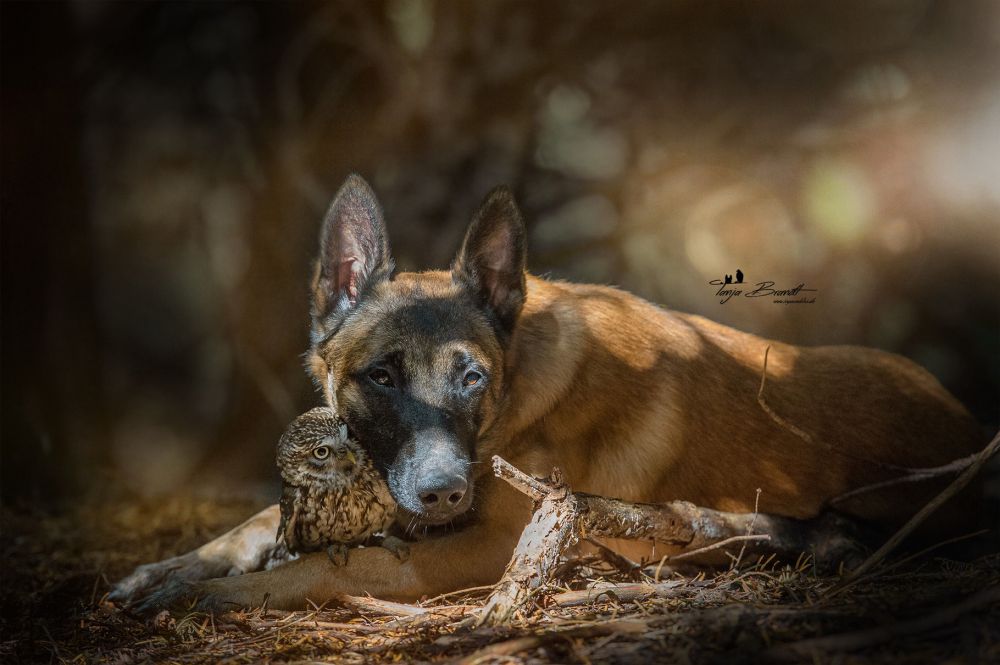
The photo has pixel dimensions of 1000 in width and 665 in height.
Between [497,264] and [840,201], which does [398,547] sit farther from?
[840,201]

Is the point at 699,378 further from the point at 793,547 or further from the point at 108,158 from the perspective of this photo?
the point at 108,158

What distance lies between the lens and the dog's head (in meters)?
3.43

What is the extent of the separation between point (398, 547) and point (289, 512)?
49 centimetres

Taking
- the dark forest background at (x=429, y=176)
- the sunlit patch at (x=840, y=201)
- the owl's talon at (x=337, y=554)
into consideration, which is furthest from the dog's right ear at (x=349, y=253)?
the sunlit patch at (x=840, y=201)

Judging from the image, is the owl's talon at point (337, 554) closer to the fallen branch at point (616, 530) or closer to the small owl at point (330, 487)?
the small owl at point (330, 487)

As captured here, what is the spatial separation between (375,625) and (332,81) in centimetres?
334

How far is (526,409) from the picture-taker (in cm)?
390

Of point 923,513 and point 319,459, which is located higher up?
point 319,459

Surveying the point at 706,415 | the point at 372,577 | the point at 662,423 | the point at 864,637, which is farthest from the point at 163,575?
the point at 864,637

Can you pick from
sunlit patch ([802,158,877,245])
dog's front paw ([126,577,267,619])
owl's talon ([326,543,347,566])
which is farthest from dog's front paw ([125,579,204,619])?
sunlit patch ([802,158,877,245])

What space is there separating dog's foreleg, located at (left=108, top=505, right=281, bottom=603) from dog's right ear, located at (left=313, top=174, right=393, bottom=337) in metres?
1.16

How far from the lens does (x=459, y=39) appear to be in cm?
502

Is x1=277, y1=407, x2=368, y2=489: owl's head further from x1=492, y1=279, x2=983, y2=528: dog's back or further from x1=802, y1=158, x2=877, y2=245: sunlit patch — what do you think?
x1=802, y1=158, x2=877, y2=245: sunlit patch

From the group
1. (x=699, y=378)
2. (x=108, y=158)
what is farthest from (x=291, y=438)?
(x=108, y=158)
